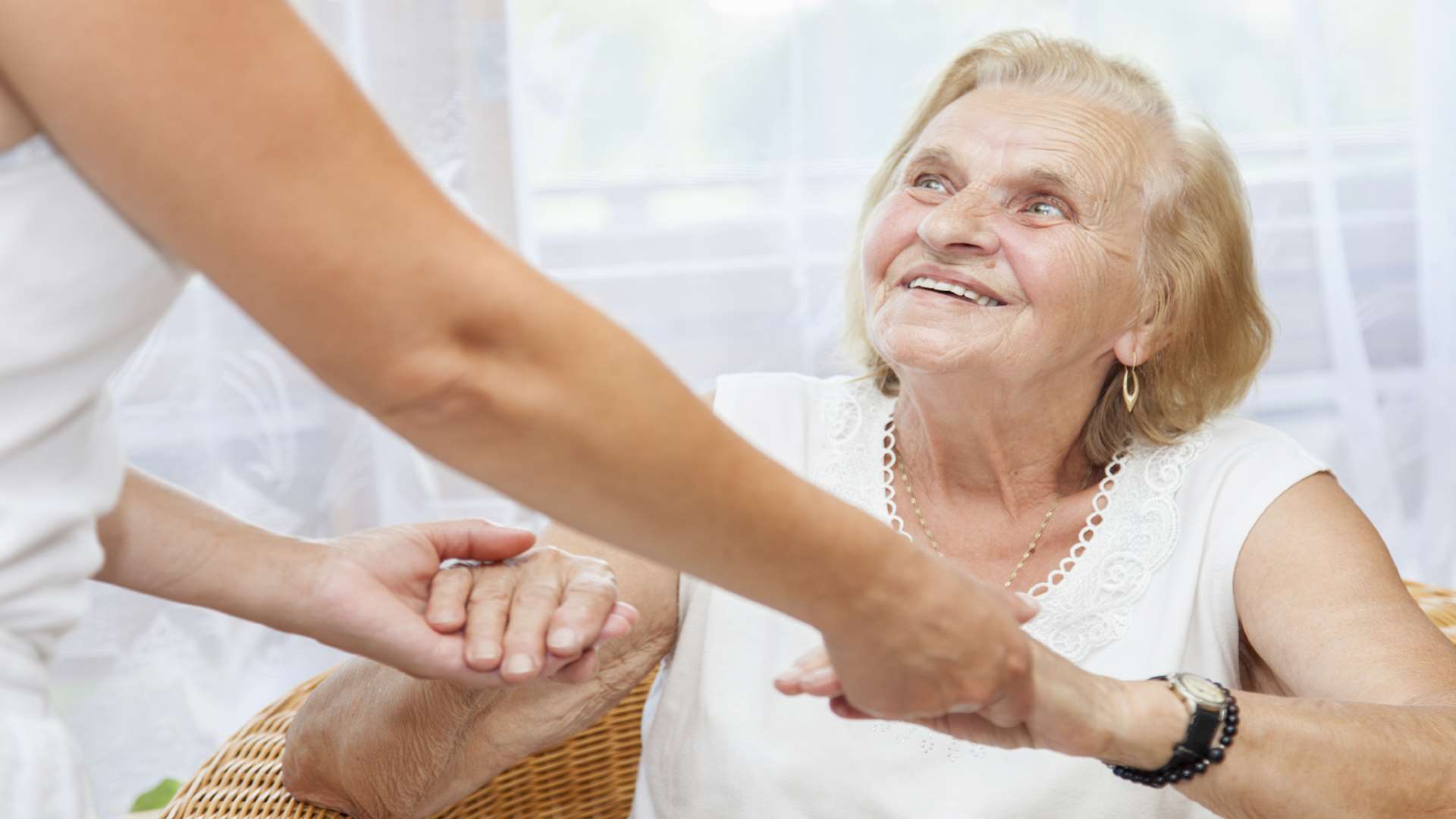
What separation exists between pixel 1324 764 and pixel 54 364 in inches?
42.9

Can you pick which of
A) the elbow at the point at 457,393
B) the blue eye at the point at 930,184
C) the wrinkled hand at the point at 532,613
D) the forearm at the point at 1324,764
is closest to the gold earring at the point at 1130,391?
the blue eye at the point at 930,184

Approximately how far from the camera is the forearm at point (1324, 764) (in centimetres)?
123

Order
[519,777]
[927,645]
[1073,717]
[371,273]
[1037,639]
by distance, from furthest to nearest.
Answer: [519,777]
[1037,639]
[1073,717]
[927,645]
[371,273]

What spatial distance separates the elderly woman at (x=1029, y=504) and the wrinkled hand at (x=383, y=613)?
0.32m

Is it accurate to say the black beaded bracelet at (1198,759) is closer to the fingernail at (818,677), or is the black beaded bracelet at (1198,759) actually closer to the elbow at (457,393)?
the fingernail at (818,677)

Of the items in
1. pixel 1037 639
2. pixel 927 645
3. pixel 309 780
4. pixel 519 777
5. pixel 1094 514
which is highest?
pixel 927 645

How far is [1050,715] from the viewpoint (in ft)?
3.67

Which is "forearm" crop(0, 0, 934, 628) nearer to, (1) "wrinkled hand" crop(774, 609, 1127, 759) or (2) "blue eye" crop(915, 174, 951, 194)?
(1) "wrinkled hand" crop(774, 609, 1127, 759)

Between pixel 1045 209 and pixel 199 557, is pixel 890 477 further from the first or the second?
pixel 199 557

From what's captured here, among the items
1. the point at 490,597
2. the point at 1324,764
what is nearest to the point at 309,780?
the point at 490,597

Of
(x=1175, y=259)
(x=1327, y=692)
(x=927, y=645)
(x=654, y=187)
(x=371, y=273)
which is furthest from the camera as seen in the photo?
(x=654, y=187)

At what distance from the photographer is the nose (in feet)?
5.26

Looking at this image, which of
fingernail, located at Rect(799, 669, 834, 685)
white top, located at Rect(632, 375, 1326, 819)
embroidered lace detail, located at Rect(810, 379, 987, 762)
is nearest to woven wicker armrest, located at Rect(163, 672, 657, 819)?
white top, located at Rect(632, 375, 1326, 819)

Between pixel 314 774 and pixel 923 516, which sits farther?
pixel 923 516
